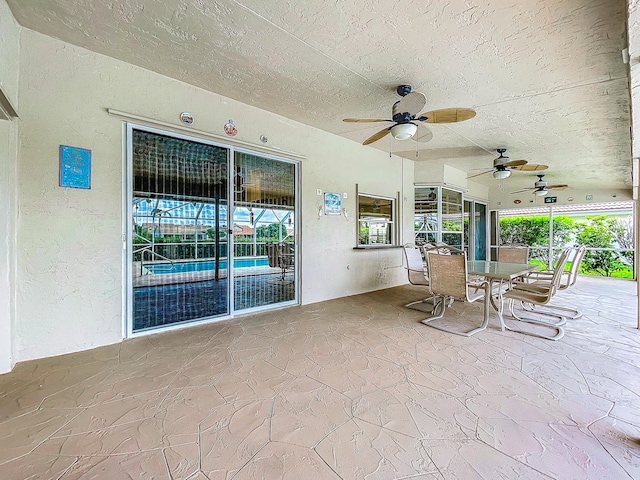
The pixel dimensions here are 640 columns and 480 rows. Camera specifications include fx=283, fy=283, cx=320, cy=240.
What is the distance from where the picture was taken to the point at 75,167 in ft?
8.80

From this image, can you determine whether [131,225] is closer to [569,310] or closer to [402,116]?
[402,116]

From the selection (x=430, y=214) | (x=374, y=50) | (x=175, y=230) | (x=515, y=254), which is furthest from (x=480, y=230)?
(x=175, y=230)

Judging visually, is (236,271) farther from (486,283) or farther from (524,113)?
(524,113)

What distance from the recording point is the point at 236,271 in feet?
12.8

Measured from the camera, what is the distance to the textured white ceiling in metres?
2.17

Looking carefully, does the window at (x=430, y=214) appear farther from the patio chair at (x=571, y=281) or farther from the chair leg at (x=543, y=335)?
the chair leg at (x=543, y=335)

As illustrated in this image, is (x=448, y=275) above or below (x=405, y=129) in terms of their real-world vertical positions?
Result: below

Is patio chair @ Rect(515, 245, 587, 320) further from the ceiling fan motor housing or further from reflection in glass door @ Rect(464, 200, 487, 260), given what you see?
reflection in glass door @ Rect(464, 200, 487, 260)

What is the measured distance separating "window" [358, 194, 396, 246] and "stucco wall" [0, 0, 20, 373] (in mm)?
4557

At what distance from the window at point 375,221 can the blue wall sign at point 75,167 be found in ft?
13.3

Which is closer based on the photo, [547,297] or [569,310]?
[547,297]

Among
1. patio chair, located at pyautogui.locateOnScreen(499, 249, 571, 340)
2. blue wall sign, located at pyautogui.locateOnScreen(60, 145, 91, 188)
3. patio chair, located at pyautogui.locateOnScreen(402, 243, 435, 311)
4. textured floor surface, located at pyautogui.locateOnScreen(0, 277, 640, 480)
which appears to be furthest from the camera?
patio chair, located at pyautogui.locateOnScreen(402, 243, 435, 311)

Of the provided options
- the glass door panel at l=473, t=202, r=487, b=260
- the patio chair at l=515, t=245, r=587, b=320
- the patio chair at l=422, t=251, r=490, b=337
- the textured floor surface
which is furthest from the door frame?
the glass door panel at l=473, t=202, r=487, b=260

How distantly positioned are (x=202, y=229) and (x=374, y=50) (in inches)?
108
